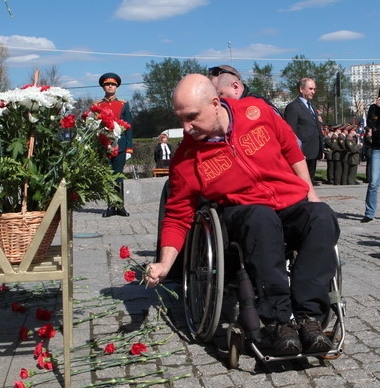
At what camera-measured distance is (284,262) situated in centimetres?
353

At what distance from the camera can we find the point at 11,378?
11.7 feet

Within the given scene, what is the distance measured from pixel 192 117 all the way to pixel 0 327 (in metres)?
1.93

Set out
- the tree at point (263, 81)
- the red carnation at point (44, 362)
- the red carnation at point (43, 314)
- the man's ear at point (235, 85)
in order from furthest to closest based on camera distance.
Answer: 1. the tree at point (263, 81)
2. the man's ear at point (235, 85)
3. the red carnation at point (43, 314)
4. the red carnation at point (44, 362)

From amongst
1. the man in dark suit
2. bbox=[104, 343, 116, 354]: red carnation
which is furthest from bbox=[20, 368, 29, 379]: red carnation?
the man in dark suit

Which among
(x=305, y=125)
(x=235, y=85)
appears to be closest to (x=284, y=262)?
(x=235, y=85)

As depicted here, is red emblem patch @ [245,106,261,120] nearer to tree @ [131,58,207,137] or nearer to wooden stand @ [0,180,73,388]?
wooden stand @ [0,180,73,388]

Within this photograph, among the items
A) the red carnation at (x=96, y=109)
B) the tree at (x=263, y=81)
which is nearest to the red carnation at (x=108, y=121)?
the red carnation at (x=96, y=109)

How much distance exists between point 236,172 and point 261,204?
0.22 m

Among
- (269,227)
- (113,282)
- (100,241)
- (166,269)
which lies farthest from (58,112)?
(100,241)

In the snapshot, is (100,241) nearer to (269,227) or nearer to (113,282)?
(113,282)

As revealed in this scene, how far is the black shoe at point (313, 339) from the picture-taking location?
11.0 ft

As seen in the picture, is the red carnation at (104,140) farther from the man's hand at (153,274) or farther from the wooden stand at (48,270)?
the man's hand at (153,274)

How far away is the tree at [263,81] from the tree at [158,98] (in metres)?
6.64

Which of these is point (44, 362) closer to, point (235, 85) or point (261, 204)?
point (261, 204)
